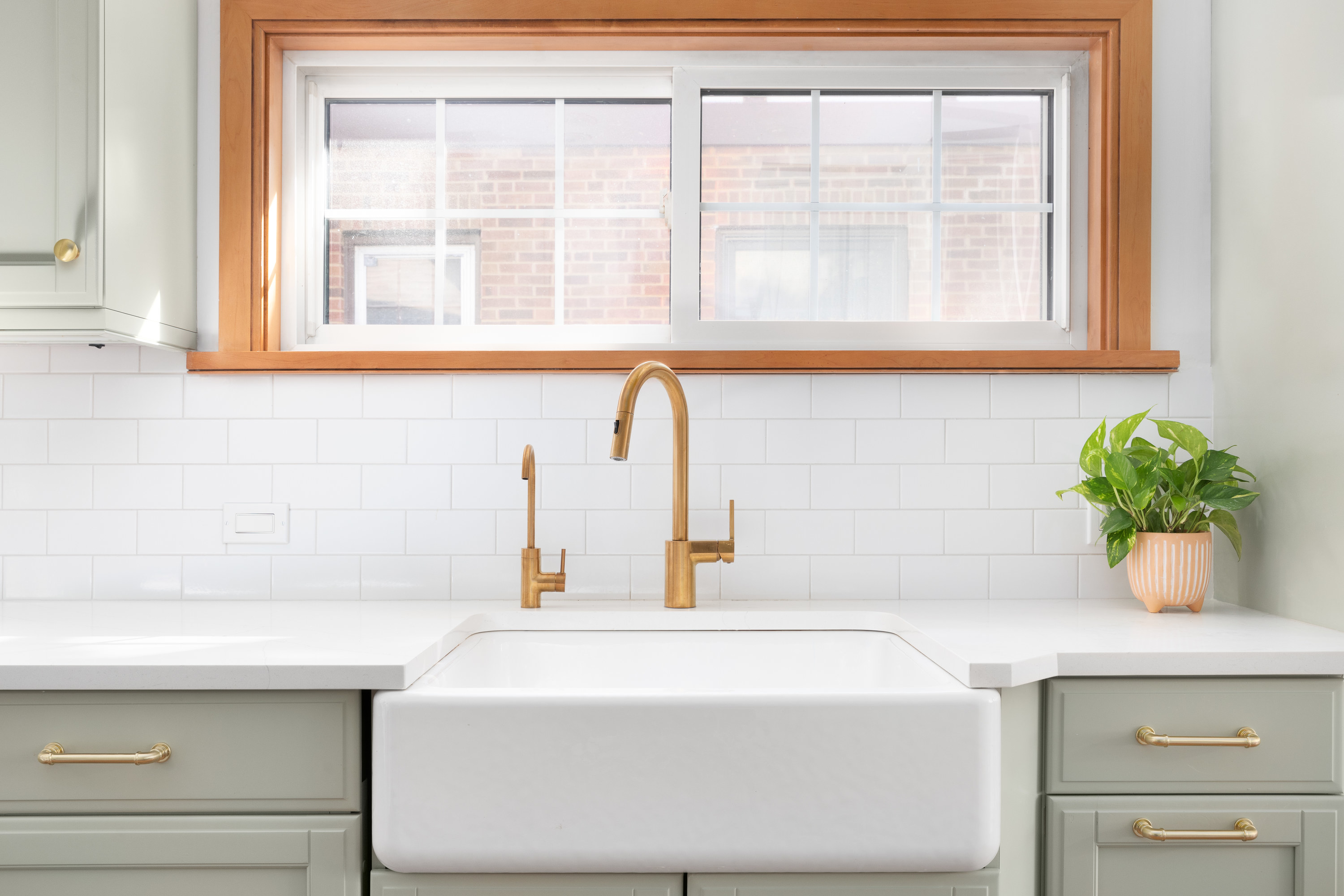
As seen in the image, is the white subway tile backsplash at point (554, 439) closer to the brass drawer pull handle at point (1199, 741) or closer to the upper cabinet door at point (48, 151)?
the upper cabinet door at point (48, 151)

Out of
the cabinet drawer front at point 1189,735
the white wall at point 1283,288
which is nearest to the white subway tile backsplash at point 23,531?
the cabinet drawer front at point 1189,735

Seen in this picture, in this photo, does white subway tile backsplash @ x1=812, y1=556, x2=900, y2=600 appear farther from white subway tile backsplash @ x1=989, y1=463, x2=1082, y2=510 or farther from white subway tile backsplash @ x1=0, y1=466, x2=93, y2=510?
white subway tile backsplash @ x1=0, y1=466, x2=93, y2=510

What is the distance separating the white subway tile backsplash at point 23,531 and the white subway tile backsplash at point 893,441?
5.13ft

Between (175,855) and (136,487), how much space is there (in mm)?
843

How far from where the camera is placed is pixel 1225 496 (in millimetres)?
1435

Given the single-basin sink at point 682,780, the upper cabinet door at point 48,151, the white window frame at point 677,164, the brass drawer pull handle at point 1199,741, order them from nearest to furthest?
the single-basin sink at point 682,780 → the brass drawer pull handle at point 1199,741 → the upper cabinet door at point 48,151 → the white window frame at point 677,164

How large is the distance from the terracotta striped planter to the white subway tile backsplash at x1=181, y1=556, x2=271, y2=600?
5.23 ft

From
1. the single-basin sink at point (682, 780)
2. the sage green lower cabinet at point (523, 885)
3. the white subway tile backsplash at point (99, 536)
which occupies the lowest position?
the sage green lower cabinet at point (523, 885)

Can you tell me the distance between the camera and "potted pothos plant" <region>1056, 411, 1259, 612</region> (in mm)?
1438

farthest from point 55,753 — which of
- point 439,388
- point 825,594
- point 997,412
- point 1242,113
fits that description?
point 1242,113

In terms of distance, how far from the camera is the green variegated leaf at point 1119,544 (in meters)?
1.46

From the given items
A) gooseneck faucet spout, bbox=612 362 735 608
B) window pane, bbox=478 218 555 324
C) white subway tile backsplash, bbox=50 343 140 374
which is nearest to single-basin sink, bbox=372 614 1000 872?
gooseneck faucet spout, bbox=612 362 735 608

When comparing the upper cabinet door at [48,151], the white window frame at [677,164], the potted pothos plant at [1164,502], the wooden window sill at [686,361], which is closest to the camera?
the upper cabinet door at [48,151]

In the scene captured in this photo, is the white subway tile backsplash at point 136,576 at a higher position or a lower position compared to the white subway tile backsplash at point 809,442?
lower
